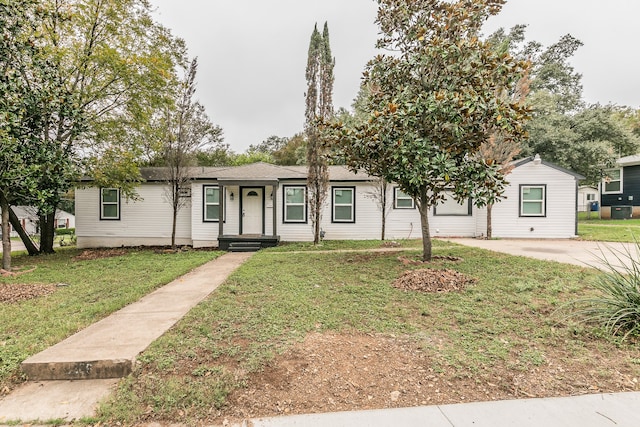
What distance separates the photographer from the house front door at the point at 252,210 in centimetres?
1188

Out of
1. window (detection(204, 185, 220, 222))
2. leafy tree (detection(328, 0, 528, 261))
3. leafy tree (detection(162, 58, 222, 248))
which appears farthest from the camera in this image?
window (detection(204, 185, 220, 222))

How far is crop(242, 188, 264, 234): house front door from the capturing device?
468 inches

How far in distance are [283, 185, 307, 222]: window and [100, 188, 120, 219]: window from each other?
6893 mm

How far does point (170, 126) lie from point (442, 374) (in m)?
10.6

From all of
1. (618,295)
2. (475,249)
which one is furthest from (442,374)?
(475,249)

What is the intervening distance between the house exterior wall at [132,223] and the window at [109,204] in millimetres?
158

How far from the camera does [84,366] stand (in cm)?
269

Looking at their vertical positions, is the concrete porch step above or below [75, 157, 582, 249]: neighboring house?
below

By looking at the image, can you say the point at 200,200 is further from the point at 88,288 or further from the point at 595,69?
the point at 595,69

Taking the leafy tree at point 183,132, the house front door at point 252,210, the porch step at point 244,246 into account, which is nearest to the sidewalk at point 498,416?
the porch step at point 244,246

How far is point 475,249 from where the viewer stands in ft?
28.9

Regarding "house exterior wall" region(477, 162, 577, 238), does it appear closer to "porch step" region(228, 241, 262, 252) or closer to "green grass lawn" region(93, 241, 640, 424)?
"green grass lawn" region(93, 241, 640, 424)

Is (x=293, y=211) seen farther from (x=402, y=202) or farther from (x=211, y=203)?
(x=402, y=202)

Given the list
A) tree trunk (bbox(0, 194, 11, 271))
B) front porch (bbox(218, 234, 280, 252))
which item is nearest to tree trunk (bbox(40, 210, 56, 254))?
tree trunk (bbox(0, 194, 11, 271))
